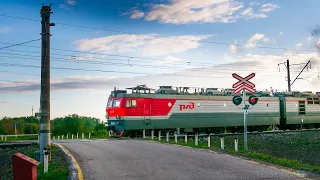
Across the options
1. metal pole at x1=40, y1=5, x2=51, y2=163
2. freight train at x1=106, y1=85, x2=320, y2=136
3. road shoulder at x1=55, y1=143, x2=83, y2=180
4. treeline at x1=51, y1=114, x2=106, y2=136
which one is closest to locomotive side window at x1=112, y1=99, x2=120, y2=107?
freight train at x1=106, y1=85, x2=320, y2=136

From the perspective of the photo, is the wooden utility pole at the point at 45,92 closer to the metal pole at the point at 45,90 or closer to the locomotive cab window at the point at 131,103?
the metal pole at the point at 45,90

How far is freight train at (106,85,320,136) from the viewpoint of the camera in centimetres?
3180

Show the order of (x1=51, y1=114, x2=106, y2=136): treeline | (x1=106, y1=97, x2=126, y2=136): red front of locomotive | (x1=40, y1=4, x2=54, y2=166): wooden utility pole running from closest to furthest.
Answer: (x1=40, y1=4, x2=54, y2=166): wooden utility pole, (x1=106, y1=97, x2=126, y2=136): red front of locomotive, (x1=51, y1=114, x2=106, y2=136): treeline

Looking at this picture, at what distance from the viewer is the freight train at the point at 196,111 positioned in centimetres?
3180

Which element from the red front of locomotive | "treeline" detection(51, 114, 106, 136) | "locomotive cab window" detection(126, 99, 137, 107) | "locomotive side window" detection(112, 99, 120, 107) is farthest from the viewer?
"treeline" detection(51, 114, 106, 136)

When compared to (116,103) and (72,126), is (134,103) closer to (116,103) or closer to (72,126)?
(116,103)

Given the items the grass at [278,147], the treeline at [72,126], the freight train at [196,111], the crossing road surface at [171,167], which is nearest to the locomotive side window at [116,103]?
the freight train at [196,111]

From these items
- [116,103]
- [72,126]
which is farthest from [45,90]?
[72,126]

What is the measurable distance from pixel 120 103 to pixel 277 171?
801 inches

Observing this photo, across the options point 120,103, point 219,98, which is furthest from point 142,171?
point 219,98

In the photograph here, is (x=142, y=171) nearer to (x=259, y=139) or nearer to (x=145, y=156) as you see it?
(x=145, y=156)

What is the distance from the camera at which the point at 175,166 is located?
528 inches

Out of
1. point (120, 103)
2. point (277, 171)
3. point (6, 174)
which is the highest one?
point (120, 103)

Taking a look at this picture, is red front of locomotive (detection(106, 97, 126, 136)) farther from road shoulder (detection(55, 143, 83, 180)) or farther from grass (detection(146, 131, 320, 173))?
road shoulder (detection(55, 143, 83, 180))
